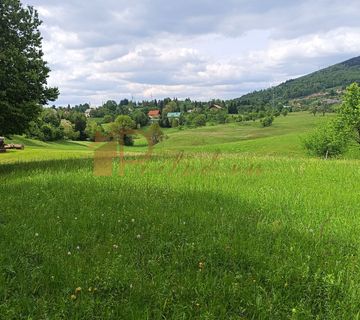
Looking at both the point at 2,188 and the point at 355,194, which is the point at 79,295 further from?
the point at 355,194

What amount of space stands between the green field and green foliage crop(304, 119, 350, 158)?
144 ft

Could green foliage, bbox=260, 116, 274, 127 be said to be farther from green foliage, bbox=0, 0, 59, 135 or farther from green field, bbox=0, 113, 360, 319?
green field, bbox=0, 113, 360, 319

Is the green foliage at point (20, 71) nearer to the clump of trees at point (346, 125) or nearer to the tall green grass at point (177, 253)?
the tall green grass at point (177, 253)

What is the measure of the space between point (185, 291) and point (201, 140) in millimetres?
119982

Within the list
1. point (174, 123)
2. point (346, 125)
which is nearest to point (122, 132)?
point (346, 125)

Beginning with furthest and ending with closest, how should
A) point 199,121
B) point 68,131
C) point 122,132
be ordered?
point 199,121 < point 68,131 < point 122,132

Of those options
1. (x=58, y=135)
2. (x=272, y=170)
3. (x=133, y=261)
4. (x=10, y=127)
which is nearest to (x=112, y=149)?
(x=10, y=127)

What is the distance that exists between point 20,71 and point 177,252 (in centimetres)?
1746

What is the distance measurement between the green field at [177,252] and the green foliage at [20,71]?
33.7ft

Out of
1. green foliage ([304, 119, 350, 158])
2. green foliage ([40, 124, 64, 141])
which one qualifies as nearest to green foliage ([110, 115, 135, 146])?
green foliage ([304, 119, 350, 158])

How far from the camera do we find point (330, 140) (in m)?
53.8

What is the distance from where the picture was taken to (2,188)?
32.6 feet

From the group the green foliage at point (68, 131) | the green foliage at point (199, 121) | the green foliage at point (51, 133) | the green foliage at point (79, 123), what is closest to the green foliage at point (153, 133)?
the green foliage at point (51, 133)

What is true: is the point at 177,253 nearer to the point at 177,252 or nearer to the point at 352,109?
the point at 177,252
